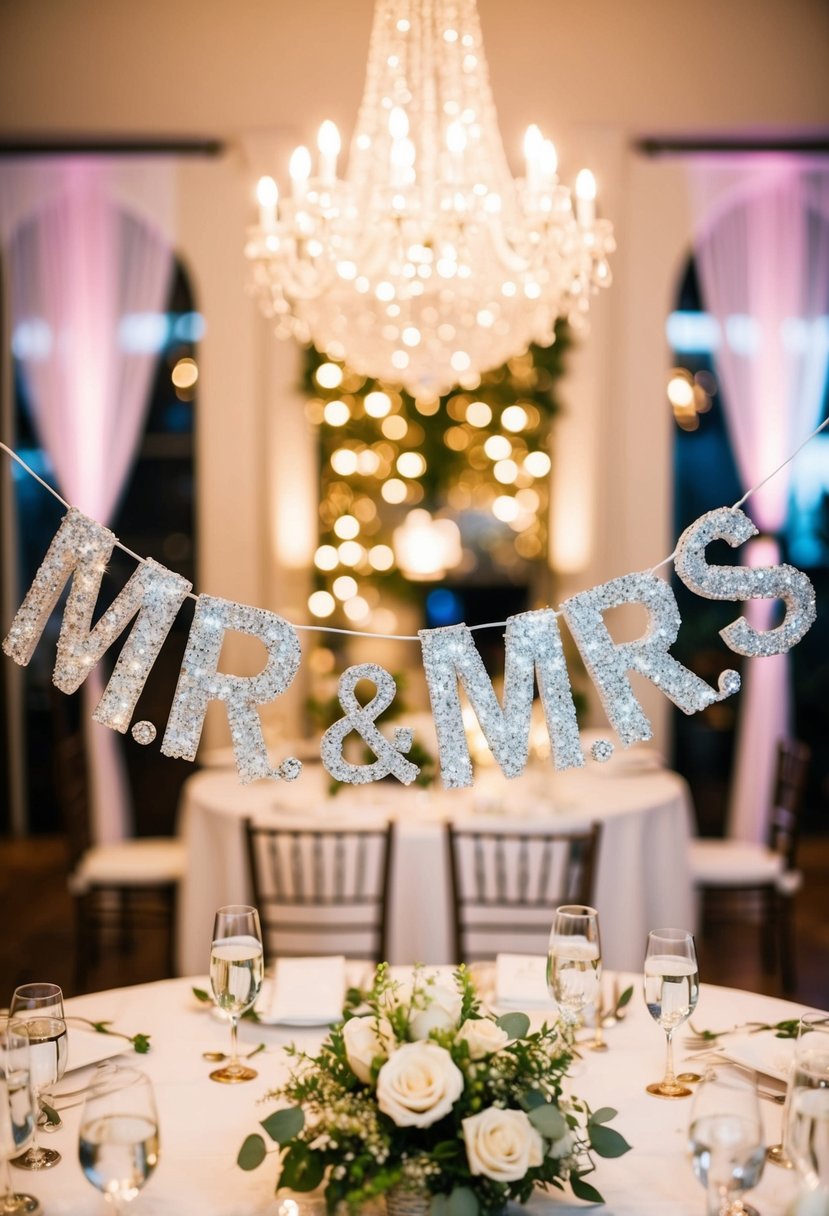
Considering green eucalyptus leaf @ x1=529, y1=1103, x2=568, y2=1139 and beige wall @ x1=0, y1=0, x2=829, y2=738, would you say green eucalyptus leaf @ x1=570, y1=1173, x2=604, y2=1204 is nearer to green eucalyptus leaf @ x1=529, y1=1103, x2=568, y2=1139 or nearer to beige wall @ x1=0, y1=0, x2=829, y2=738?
green eucalyptus leaf @ x1=529, y1=1103, x2=568, y2=1139

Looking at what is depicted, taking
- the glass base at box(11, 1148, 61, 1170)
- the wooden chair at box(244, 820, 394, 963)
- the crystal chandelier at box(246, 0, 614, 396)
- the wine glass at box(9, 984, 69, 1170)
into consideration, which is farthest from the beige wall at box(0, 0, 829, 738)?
the glass base at box(11, 1148, 61, 1170)

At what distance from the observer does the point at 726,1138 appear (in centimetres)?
131

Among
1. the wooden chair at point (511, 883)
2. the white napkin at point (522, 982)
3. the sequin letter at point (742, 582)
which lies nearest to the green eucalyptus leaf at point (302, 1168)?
the white napkin at point (522, 982)

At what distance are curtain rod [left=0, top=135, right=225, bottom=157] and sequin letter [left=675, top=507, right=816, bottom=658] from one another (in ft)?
16.0

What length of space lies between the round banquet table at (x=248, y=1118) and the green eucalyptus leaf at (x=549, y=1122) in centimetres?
18

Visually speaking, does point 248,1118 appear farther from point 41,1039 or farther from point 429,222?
point 429,222

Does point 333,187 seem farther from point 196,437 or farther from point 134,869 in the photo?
point 196,437

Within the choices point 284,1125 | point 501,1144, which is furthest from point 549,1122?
point 284,1125

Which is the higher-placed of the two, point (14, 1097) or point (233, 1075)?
point (14, 1097)

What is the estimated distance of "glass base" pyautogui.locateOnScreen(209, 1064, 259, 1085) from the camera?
190 cm

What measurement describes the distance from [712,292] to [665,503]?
1.10 m

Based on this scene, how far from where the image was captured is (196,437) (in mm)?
6609

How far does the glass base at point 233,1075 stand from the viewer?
74.7 inches

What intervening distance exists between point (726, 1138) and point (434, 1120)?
1.03ft
